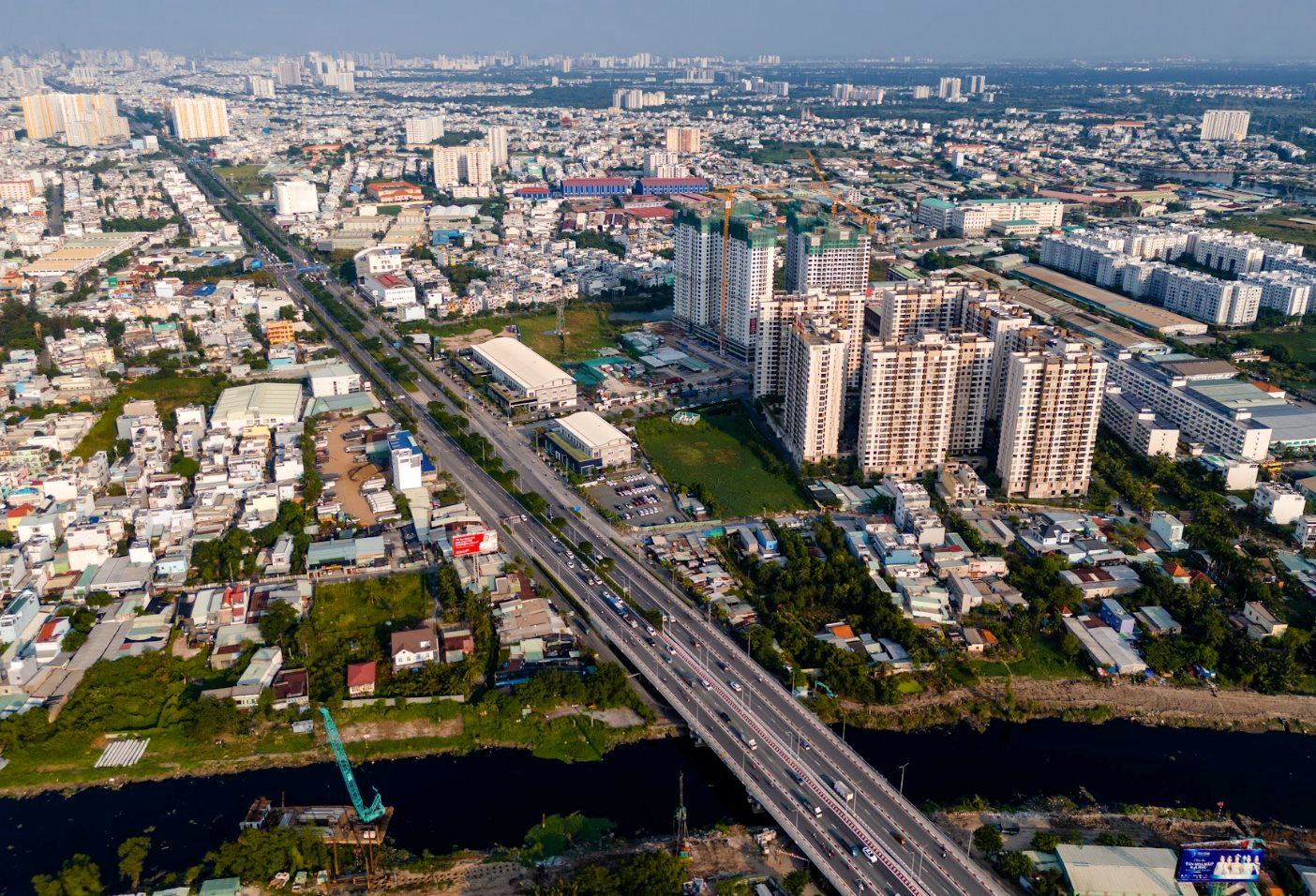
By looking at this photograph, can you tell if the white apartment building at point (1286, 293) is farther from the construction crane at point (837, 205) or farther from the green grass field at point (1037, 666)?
the green grass field at point (1037, 666)

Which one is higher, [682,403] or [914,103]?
[914,103]

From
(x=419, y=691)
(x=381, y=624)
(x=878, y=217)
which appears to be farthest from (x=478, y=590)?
(x=878, y=217)

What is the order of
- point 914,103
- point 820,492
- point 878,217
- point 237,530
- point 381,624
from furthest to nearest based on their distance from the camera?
point 914,103 → point 878,217 → point 820,492 → point 237,530 → point 381,624

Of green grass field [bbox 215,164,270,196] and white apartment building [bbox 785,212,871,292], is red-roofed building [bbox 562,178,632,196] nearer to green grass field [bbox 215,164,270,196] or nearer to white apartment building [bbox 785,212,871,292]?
green grass field [bbox 215,164,270,196]

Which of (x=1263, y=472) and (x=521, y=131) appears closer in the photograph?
(x=1263, y=472)

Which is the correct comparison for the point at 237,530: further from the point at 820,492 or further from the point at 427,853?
the point at 820,492

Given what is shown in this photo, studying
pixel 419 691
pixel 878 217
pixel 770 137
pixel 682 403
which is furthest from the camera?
pixel 770 137
